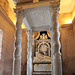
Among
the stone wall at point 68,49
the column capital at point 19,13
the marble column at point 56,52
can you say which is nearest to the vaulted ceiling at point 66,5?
the stone wall at point 68,49

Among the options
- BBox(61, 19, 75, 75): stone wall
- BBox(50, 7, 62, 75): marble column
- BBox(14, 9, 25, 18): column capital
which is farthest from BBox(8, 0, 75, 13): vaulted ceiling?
BBox(50, 7, 62, 75): marble column

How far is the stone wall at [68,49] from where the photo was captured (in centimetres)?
884

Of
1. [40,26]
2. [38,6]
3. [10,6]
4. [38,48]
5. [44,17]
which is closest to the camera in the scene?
[38,6]

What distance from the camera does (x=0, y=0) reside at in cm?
734

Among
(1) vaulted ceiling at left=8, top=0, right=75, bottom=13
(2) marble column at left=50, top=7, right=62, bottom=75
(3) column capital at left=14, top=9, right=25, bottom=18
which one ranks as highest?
(1) vaulted ceiling at left=8, top=0, right=75, bottom=13

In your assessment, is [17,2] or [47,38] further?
[47,38]

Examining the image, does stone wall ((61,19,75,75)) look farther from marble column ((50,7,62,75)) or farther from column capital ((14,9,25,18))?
column capital ((14,9,25,18))

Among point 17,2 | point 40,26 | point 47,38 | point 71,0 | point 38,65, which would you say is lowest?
point 38,65

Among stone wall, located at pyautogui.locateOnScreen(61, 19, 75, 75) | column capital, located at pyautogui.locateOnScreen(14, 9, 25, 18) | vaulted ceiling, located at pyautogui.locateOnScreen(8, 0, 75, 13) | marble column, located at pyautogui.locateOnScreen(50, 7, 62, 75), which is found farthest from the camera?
vaulted ceiling, located at pyautogui.locateOnScreen(8, 0, 75, 13)

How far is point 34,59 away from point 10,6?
5.41m

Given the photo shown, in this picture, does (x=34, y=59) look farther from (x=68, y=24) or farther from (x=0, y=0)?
(x=0, y=0)

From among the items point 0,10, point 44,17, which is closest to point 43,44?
point 44,17

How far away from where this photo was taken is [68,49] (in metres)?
9.20

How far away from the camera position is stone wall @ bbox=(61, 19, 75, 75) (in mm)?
8836
